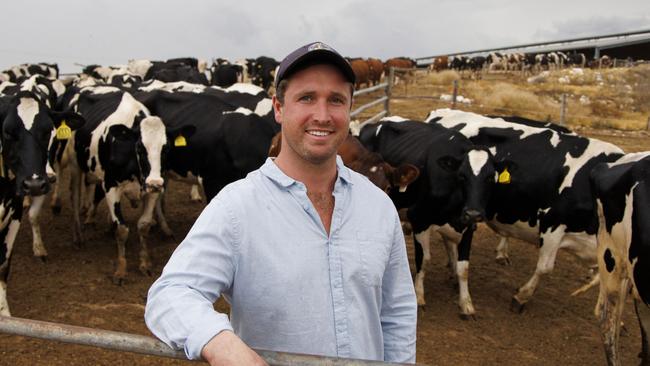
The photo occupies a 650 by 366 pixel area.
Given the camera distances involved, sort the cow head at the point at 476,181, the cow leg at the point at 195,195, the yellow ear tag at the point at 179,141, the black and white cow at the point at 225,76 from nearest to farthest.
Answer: the cow head at the point at 476,181 → the yellow ear tag at the point at 179,141 → the cow leg at the point at 195,195 → the black and white cow at the point at 225,76

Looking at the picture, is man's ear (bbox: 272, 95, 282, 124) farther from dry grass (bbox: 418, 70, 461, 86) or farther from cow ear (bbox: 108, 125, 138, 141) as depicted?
dry grass (bbox: 418, 70, 461, 86)

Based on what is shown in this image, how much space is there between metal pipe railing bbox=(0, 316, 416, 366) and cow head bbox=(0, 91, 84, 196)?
3.87 m

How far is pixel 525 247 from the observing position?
836 centimetres

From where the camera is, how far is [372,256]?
1.65 m

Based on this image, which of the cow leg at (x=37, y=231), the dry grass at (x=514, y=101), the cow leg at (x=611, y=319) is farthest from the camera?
the dry grass at (x=514, y=101)

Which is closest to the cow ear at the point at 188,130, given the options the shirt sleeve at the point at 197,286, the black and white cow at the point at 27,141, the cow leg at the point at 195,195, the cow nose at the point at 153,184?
the cow nose at the point at 153,184

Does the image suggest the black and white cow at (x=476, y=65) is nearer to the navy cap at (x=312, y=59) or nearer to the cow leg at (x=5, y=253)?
the cow leg at (x=5, y=253)

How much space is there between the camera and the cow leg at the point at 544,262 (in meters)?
6.07

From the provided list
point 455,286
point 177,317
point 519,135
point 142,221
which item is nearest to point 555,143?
point 519,135

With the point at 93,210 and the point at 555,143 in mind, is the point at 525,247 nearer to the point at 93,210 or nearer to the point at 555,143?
the point at 555,143

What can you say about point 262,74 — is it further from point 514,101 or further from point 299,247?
point 299,247

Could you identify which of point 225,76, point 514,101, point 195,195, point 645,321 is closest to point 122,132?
point 195,195

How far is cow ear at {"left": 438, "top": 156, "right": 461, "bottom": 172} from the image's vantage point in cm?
589

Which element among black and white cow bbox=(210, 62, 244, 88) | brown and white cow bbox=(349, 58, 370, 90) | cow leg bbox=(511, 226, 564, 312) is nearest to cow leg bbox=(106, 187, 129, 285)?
cow leg bbox=(511, 226, 564, 312)
